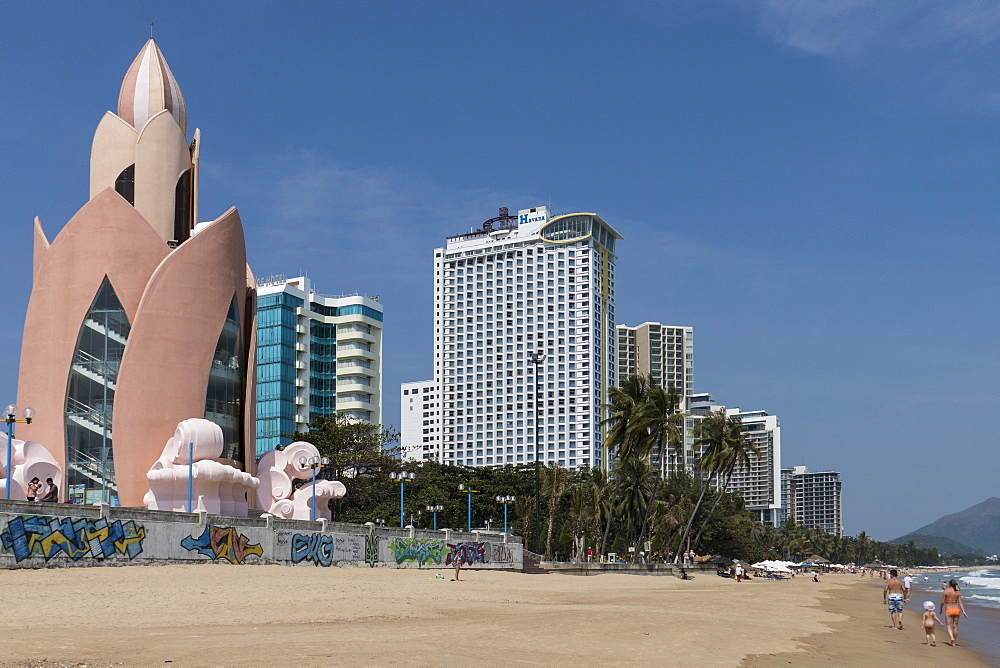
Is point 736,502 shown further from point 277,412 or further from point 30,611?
point 30,611

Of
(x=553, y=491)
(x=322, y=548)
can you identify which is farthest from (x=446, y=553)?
(x=553, y=491)

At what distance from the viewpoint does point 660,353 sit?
182000mm

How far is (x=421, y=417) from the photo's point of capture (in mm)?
157625

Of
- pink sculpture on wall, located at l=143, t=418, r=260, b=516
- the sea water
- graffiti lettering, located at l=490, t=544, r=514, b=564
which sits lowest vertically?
the sea water

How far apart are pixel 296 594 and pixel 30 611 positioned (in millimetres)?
7161

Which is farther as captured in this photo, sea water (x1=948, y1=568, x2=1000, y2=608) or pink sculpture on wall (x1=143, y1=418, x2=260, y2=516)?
sea water (x1=948, y1=568, x2=1000, y2=608)

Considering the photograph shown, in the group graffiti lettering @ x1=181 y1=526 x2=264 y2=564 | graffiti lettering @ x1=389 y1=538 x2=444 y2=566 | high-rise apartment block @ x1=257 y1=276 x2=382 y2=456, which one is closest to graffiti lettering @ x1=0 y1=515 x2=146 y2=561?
graffiti lettering @ x1=181 y1=526 x2=264 y2=564

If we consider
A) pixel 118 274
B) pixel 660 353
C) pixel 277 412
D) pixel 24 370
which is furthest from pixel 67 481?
pixel 660 353

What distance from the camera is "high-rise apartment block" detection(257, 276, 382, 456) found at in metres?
96.6

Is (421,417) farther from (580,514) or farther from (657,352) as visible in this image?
(580,514)

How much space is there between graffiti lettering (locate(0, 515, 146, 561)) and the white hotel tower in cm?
11208

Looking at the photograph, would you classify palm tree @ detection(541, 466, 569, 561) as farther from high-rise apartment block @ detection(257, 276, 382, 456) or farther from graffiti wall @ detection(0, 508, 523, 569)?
high-rise apartment block @ detection(257, 276, 382, 456)

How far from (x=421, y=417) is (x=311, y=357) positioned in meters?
57.4

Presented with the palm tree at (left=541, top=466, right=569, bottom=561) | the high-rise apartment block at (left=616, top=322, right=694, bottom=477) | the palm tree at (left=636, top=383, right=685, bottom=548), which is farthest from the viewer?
the high-rise apartment block at (left=616, top=322, right=694, bottom=477)
